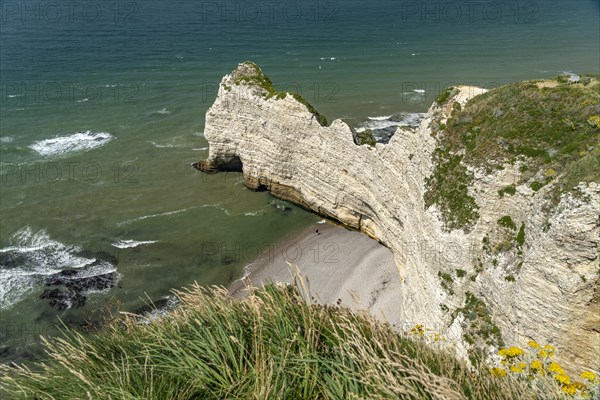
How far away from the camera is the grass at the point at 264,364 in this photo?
6902mm

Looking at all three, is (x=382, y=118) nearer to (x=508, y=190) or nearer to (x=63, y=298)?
(x=508, y=190)

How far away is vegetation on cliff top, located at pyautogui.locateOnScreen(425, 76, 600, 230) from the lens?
1652 centimetres

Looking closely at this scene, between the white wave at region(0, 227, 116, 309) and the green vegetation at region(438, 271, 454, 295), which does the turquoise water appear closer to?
the white wave at region(0, 227, 116, 309)

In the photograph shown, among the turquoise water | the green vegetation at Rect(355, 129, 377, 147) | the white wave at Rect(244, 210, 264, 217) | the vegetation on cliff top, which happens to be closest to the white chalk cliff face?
the vegetation on cliff top

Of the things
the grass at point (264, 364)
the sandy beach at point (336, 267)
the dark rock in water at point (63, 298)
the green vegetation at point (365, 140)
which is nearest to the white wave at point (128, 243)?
the dark rock in water at point (63, 298)

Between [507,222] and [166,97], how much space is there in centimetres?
5365

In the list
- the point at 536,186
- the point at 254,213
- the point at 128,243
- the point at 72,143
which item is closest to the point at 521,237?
Answer: the point at 536,186

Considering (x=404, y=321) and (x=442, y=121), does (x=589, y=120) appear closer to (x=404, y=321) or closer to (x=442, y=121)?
(x=442, y=121)

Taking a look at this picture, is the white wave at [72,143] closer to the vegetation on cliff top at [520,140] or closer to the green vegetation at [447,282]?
the vegetation on cliff top at [520,140]

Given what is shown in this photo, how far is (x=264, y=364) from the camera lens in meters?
7.20

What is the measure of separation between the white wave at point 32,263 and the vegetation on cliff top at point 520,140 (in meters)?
25.4

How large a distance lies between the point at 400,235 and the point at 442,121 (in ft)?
26.8

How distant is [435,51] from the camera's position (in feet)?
264

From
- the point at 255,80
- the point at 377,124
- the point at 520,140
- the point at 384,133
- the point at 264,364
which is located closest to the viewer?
the point at 264,364
